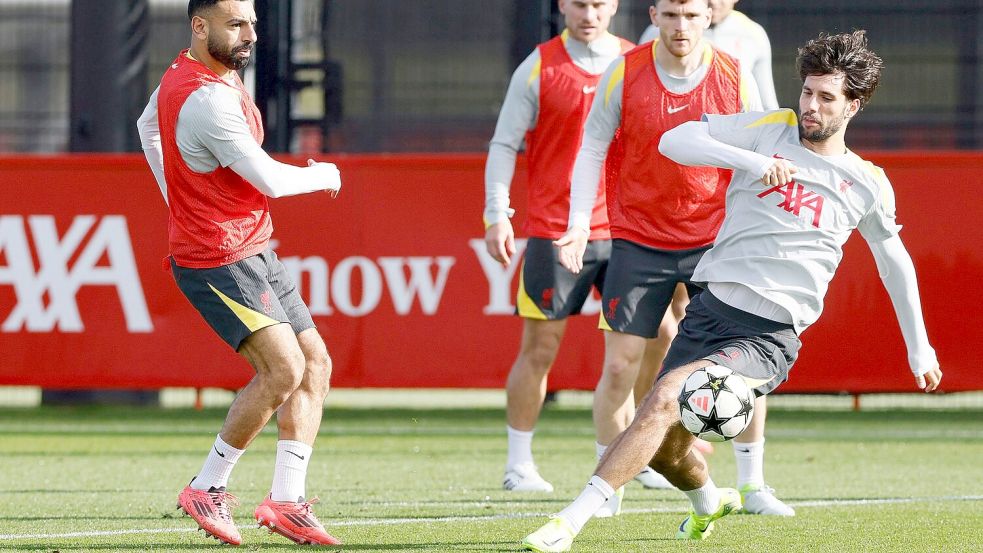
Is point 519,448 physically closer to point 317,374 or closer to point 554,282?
point 554,282

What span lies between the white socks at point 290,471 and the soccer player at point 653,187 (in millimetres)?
1459

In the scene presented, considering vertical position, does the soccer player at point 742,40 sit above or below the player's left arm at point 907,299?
above

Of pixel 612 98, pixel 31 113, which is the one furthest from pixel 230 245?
pixel 31 113

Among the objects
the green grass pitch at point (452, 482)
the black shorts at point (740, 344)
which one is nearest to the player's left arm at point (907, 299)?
the black shorts at point (740, 344)

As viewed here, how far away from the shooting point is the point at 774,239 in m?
5.21

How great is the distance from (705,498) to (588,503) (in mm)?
681

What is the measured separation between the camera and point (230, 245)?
18.2 ft

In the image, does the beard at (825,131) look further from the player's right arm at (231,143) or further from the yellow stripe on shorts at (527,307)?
the yellow stripe on shorts at (527,307)

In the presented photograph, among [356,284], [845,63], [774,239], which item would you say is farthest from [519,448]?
[356,284]

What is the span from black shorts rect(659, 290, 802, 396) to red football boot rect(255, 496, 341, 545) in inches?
51.7

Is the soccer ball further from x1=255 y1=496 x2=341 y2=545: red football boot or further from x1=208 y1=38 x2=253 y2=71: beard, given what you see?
x1=208 y1=38 x2=253 y2=71: beard

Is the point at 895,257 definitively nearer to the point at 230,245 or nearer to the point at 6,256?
the point at 230,245

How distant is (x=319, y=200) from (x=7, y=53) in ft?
11.6

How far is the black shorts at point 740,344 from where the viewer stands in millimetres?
5125
